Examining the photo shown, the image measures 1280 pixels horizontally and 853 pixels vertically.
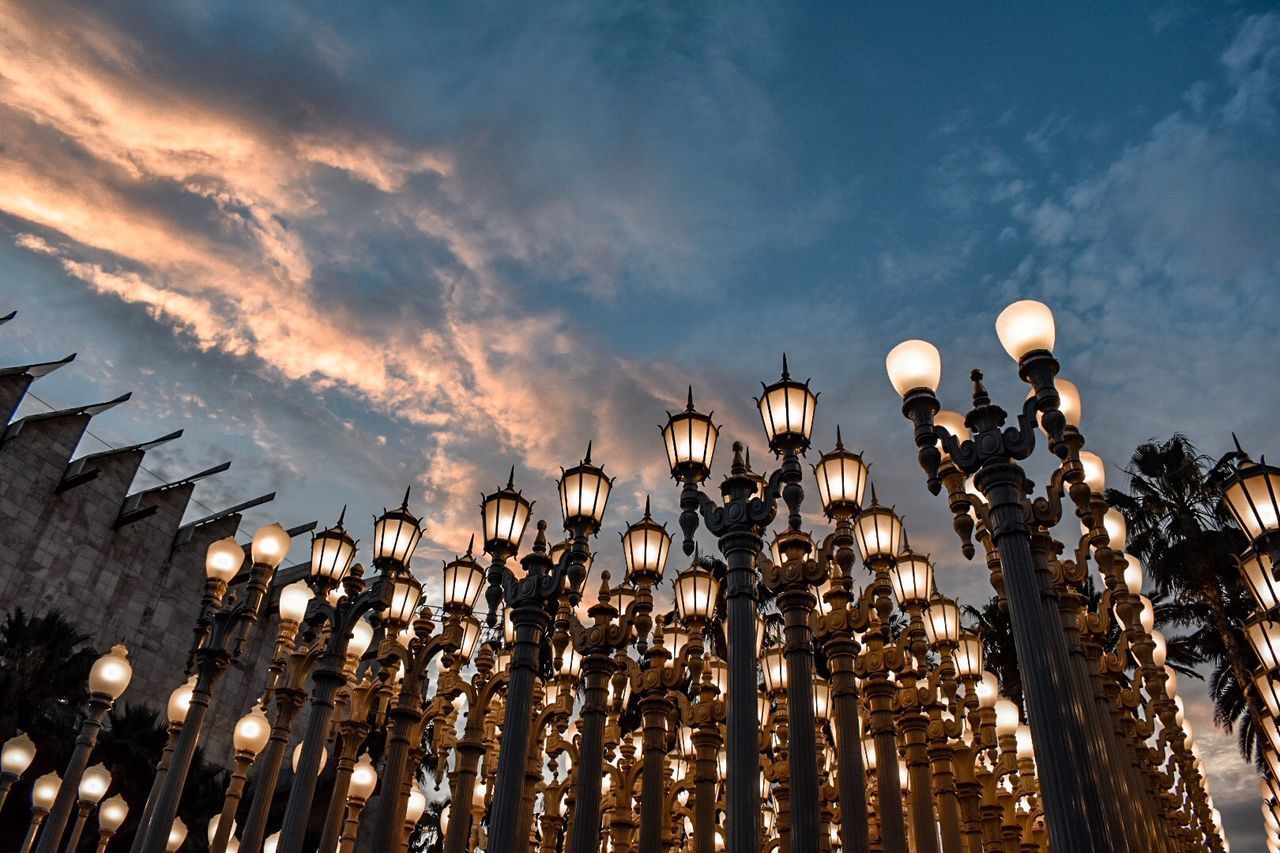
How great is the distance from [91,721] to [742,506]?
34.6ft

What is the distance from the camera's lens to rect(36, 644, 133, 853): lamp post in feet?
39.0

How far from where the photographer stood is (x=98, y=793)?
16.2 m

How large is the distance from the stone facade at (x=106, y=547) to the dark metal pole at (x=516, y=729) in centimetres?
3290

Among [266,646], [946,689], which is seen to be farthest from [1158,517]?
[266,646]

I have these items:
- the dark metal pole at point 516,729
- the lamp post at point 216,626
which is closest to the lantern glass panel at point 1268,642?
the dark metal pole at point 516,729

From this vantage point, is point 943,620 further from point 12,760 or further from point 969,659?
point 12,760

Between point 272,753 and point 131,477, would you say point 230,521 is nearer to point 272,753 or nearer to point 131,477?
point 131,477

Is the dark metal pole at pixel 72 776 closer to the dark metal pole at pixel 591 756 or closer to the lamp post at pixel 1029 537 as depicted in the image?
the dark metal pole at pixel 591 756

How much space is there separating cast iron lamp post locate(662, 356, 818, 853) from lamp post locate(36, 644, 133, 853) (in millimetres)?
9093

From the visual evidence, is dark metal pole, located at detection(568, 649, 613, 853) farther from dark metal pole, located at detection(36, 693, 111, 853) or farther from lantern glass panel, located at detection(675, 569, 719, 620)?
dark metal pole, located at detection(36, 693, 111, 853)

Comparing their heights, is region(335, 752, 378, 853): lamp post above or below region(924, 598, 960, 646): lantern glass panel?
below

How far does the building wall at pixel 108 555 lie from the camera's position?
3506 cm

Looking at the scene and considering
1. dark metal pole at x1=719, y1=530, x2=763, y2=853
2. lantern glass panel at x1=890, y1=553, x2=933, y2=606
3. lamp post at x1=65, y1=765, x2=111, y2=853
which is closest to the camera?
dark metal pole at x1=719, y1=530, x2=763, y2=853

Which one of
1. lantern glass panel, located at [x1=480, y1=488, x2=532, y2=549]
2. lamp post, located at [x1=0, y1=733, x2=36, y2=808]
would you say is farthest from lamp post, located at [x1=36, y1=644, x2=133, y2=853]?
lantern glass panel, located at [x1=480, y1=488, x2=532, y2=549]
